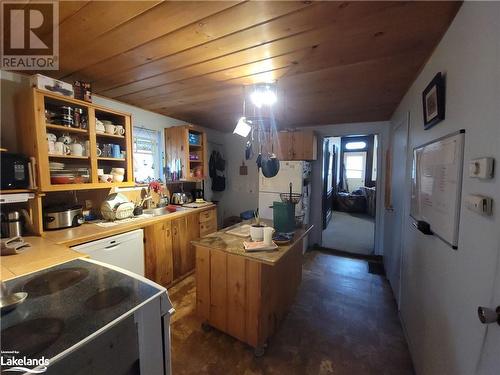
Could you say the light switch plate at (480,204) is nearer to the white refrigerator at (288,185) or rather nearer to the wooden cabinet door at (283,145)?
the white refrigerator at (288,185)

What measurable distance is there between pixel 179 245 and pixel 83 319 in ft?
6.69

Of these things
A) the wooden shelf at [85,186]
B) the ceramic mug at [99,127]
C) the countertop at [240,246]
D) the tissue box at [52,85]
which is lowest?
the countertop at [240,246]

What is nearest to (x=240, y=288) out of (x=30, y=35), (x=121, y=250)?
(x=121, y=250)

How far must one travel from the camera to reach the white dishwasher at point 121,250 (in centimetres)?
182

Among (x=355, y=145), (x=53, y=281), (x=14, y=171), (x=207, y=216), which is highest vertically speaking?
(x=355, y=145)

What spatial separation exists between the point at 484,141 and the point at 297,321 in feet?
6.47

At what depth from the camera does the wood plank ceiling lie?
1.07 m

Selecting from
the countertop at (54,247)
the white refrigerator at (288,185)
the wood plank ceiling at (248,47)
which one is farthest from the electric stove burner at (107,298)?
the white refrigerator at (288,185)

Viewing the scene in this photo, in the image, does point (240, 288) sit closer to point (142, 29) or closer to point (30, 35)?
point (142, 29)

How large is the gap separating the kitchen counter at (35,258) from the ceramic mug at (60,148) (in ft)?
2.54

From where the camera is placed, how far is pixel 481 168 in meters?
0.80

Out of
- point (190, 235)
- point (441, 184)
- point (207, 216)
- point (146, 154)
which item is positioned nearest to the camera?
point (441, 184)

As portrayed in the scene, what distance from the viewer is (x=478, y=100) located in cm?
87

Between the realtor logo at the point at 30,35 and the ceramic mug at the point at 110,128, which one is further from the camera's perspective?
the ceramic mug at the point at 110,128
